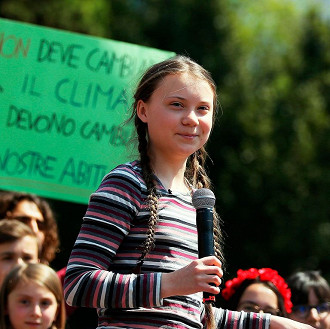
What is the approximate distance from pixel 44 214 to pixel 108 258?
314 cm

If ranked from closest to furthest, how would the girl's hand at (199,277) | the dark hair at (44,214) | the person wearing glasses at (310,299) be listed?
1. the girl's hand at (199,277)
2. the person wearing glasses at (310,299)
3. the dark hair at (44,214)

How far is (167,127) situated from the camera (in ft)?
9.32

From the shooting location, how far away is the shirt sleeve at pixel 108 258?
2.56m

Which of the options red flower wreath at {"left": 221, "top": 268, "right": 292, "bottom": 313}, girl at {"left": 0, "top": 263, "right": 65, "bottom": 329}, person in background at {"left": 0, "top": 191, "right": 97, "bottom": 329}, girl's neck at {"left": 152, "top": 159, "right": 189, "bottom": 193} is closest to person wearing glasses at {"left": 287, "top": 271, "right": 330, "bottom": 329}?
red flower wreath at {"left": 221, "top": 268, "right": 292, "bottom": 313}

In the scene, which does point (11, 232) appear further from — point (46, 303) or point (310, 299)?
point (310, 299)

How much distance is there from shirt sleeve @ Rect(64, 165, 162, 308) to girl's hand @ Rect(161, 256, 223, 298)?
0.24 feet

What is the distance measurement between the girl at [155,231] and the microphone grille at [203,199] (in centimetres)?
9

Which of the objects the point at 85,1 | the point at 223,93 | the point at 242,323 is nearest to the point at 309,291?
the point at 242,323

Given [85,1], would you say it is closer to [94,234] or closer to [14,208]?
[14,208]

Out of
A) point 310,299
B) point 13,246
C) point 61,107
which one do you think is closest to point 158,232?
point 13,246

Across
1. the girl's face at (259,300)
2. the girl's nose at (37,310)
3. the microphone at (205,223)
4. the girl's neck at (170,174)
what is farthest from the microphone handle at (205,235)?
the girl's face at (259,300)

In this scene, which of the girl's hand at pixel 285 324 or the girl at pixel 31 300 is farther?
the girl at pixel 31 300

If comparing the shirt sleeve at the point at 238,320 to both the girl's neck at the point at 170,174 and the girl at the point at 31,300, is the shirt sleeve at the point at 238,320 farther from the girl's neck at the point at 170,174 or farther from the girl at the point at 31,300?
the girl at the point at 31,300

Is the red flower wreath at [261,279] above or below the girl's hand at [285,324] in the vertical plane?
above
